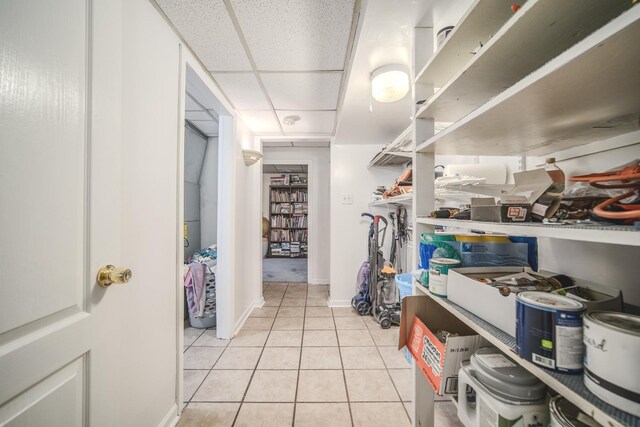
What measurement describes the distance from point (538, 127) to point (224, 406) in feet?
6.73

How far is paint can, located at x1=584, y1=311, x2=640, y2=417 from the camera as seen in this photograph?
39cm

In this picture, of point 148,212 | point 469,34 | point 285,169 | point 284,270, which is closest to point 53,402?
point 148,212

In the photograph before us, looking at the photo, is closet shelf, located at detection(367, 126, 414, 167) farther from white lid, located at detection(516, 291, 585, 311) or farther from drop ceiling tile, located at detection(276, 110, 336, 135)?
white lid, located at detection(516, 291, 585, 311)

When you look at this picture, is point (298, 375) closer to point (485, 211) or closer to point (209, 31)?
point (485, 211)

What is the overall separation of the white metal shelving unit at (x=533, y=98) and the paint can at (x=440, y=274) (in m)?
0.07

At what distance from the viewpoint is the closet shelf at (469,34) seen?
29.6 inches

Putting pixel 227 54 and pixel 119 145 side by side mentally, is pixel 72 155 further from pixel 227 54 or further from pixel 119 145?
pixel 227 54

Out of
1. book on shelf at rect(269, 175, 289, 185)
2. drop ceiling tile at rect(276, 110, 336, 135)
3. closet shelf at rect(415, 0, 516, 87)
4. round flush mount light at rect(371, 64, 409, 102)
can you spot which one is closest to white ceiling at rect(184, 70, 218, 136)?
drop ceiling tile at rect(276, 110, 336, 135)

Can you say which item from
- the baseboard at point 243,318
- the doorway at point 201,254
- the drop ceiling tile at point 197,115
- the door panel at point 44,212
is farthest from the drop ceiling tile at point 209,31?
the baseboard at point 243,318

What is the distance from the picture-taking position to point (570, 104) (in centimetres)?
63

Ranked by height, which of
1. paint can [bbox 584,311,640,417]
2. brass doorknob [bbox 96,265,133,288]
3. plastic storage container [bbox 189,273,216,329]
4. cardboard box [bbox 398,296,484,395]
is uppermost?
brass doorknob [bbox 96,265,133,288]

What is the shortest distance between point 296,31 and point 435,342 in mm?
1612

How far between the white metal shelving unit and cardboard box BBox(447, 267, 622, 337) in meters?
0.03

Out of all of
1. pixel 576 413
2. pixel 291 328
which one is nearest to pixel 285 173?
pixel 291 328
